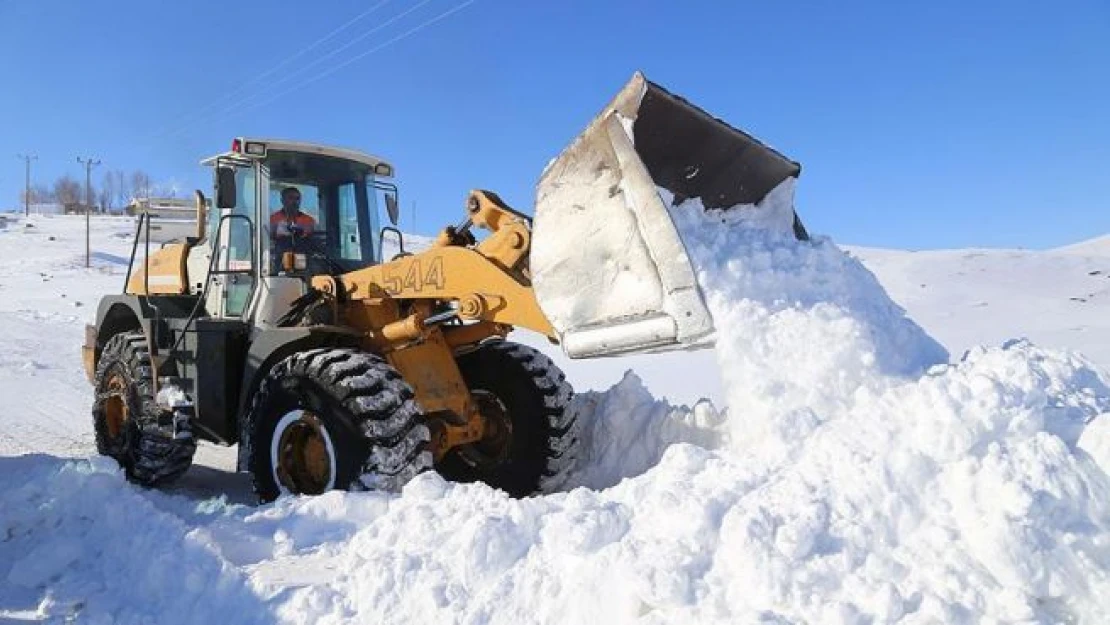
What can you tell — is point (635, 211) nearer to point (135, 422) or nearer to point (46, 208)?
point (135, 422)

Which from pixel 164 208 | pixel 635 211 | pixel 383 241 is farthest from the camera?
pixel 164 208

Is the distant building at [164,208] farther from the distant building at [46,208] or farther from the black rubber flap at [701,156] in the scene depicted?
the distant building at [46,208]

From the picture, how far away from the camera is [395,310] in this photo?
572 cm

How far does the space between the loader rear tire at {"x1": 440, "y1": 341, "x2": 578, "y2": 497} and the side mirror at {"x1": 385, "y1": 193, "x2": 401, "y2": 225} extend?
1284 millimetres

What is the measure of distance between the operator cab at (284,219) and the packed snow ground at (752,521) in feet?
5.21

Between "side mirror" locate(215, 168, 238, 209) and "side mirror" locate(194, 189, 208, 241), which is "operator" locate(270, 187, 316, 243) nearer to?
"side mirror" locate(215, 168, 238, 209)

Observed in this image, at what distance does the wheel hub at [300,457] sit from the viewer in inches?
201

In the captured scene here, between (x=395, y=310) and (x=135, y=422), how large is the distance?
7.25ft

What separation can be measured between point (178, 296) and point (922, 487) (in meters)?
5.94

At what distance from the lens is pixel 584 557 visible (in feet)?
10.5

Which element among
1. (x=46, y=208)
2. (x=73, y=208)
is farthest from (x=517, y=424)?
(x=46, y=208)

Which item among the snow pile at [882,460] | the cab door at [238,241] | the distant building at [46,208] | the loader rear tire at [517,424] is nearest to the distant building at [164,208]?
the cab door at [238,241]

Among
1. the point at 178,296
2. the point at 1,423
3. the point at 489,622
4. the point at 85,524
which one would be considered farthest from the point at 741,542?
the point at 1,423

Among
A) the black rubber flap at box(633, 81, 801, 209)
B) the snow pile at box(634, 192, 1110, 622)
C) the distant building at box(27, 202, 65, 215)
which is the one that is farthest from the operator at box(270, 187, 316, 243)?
the distant building at box(27, 202, 65, 215)
